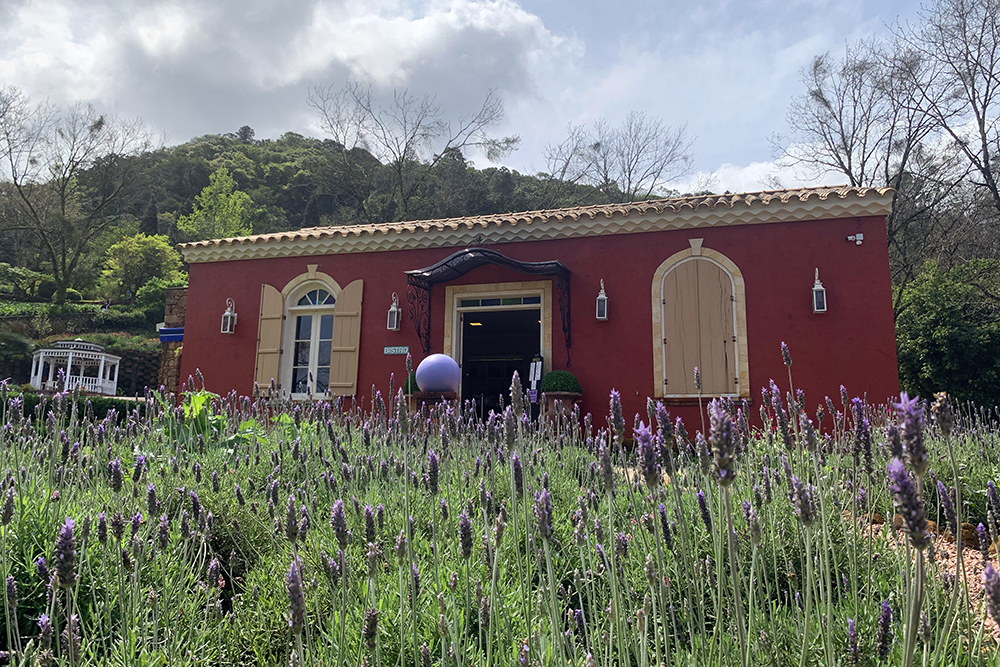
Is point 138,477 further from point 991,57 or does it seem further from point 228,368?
point 991,57

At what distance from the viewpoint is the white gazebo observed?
2155 centimetres

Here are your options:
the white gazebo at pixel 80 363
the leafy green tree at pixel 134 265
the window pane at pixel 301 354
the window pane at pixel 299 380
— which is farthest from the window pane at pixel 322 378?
the leafy green tree at pixel 134 265

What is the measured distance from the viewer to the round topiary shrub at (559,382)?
9461 millimetres

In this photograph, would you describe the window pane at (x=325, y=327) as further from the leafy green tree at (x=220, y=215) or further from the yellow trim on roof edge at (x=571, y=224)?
the leafy green tree at (x=220, y=215)

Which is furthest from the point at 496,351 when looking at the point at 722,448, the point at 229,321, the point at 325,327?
the point at 722,448

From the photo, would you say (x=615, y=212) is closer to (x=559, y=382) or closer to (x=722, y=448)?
(x=559, y=382)

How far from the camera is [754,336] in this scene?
9.48 metres

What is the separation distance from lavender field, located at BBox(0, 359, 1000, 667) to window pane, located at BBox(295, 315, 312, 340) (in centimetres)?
744

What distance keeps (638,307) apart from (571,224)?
1.70 m

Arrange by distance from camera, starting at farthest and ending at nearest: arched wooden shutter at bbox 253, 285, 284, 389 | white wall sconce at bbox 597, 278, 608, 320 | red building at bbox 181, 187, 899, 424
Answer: arched wooden shutter at bbox 253, 285, 284, 389, white wall sconce at bbox 597, 278, 608, 320, red building at bbox 181, 187, 899, 424

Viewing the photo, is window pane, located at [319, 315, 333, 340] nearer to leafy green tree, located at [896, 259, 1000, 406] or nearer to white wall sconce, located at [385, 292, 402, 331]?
white wall sconce, located at [385, 292, 402, 331]

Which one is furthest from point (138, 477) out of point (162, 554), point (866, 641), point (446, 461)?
point (866, 641)

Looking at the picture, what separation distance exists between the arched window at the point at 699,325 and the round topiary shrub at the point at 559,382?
1251mm

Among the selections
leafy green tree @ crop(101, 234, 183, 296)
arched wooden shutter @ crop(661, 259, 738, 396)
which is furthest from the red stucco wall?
leafy green tree @ crop(101, 234, 183, 296)
